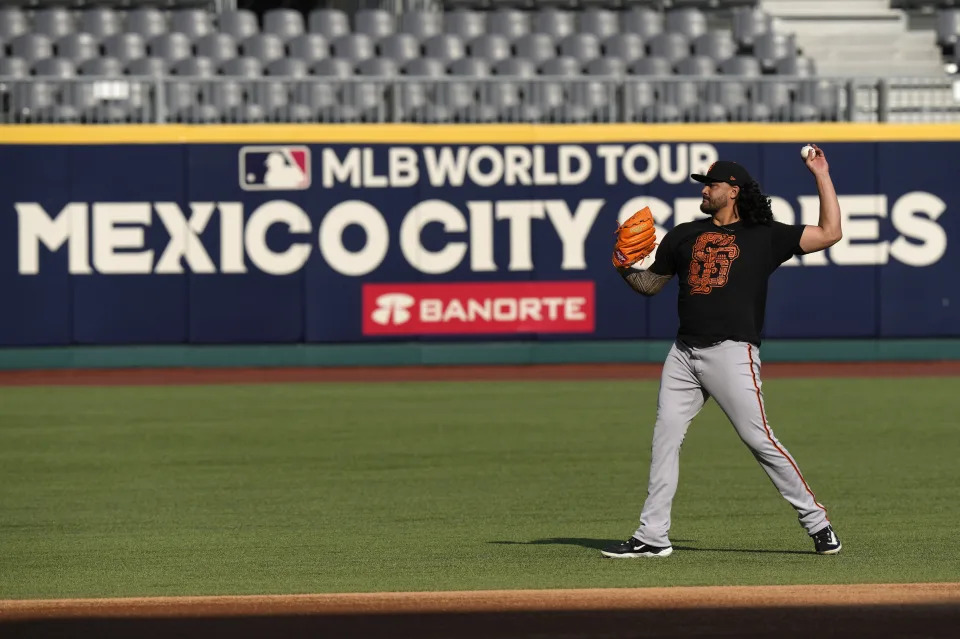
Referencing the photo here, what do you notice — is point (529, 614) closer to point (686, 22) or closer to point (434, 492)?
point (434, 492)

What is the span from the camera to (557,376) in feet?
65.1

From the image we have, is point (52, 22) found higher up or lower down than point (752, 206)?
higher up

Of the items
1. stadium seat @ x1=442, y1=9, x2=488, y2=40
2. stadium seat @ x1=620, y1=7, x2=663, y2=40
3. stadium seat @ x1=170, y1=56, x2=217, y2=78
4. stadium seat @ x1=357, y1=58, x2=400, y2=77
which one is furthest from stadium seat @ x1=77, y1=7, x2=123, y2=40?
stadium seat @ x1=620, y1=7, x2=663, y2=40

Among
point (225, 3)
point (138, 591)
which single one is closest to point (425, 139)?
point (225, 3)

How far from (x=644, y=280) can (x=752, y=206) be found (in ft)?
2.01

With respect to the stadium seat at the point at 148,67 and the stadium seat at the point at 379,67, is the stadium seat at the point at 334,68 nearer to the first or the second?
the stadium seat at the point at 379,67

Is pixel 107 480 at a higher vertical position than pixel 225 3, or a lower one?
lower

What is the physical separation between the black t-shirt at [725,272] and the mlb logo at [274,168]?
45.6 feet

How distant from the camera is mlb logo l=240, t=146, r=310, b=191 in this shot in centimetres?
2091

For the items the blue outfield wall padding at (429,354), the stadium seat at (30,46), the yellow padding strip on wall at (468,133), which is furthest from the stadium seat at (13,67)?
the blue outfield wall padding at (429,354)

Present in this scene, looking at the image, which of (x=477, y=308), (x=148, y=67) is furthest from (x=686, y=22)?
(x=148, y=67)

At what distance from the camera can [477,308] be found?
2125cm

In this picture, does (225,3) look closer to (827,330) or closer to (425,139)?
(425,139)

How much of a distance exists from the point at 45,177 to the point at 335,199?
12.4 ft
